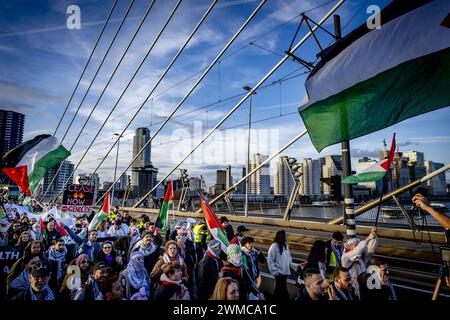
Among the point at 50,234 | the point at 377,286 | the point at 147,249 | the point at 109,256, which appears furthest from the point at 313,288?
the point at 50,234

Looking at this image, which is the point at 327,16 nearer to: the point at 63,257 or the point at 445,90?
the point at 445,90

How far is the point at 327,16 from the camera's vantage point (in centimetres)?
926

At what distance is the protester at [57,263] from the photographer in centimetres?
513

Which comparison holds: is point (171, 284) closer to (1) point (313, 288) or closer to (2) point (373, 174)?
(1) point (313, 288)

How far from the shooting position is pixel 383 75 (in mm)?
3953

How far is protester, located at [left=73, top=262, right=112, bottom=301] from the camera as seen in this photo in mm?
3545

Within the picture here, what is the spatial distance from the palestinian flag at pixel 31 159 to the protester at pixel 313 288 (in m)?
12.5

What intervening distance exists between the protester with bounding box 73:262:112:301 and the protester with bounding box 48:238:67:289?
1909mm

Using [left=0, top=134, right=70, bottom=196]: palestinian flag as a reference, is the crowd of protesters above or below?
below

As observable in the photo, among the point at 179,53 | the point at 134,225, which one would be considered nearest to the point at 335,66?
the point at 134,225

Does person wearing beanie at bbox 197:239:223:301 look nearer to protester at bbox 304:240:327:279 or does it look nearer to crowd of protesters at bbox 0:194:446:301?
crowd of protesters at bbox 0:194:446:301

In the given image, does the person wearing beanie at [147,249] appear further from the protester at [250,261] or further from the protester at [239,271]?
the protester at [239,271]

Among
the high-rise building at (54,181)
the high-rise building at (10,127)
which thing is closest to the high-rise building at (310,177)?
the high-rise building at (54,181)

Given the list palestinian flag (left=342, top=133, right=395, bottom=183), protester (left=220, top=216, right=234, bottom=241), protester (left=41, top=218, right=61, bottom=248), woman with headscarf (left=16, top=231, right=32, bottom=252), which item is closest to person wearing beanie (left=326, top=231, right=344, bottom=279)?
palestinian flag (left=342, top=133, right=395, bottom=183)
